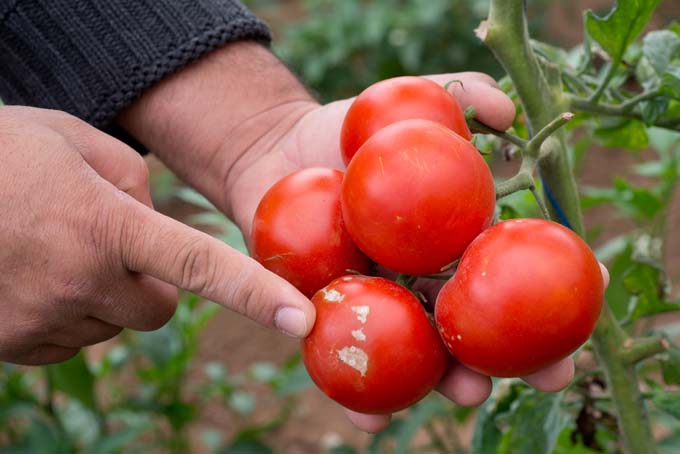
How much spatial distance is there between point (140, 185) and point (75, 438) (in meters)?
1.04

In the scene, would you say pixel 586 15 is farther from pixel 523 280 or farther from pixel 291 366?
pixel 291 366

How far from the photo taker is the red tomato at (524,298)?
2.52ft

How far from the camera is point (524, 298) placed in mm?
771

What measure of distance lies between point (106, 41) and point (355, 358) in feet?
2.58

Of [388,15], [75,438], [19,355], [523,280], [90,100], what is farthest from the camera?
[388,15]

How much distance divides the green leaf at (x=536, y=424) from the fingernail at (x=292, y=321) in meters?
0.41

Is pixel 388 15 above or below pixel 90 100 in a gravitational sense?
below

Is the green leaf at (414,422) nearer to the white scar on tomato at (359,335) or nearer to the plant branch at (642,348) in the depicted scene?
the plant branch at (642,348)

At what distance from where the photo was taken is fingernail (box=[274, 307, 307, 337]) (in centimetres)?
83

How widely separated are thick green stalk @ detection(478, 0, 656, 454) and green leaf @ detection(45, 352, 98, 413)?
113cm

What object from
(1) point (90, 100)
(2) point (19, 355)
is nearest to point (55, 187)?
(2) point (19, 355)

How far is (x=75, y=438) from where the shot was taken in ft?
6.13

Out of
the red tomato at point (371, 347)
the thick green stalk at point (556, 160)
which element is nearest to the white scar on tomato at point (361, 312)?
the red tomato at point (371, 347)

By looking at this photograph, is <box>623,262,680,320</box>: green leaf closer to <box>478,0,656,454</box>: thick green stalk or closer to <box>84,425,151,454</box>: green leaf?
<box>478,0,656,454</box>: thick green stalk
